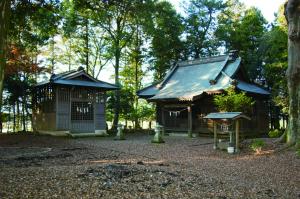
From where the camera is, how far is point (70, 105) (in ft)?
69.4

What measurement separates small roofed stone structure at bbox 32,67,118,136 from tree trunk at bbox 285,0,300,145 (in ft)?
42.1

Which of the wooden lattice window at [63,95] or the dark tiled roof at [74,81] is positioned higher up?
the dark tiled roof at [74,81]

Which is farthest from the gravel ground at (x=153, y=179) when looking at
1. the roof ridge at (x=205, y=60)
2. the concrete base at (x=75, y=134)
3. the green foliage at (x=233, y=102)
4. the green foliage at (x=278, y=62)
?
the roof ridge at (x=205, y=60)

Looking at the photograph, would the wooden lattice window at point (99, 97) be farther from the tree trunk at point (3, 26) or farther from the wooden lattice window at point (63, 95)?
the tree trunk at point (3, 26)

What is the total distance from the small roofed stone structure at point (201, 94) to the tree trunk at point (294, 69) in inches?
261

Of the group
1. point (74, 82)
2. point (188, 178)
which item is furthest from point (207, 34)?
point (188, 178)

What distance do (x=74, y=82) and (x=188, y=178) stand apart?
1493 centimetres

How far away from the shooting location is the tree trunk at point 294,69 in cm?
1276

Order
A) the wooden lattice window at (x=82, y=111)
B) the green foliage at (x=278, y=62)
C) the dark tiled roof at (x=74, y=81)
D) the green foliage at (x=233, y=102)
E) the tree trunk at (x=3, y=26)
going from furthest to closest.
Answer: the green foliage at (x=278, y=62) < the wooden lattice window at (x=82, y=111) < the dark tiled roof at (x=74, y=81) < the green foliage at (x=233, y=102) < the tree trunk at (x=3, y=26)

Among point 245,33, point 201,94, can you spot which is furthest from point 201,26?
A: point 201,94

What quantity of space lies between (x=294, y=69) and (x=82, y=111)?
1414cm

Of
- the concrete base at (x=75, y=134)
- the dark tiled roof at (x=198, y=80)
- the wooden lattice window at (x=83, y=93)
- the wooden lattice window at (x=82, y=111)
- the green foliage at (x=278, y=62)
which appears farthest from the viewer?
the green foliage at (x=278, y=62)

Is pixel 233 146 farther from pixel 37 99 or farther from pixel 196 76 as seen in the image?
pixel 37 99

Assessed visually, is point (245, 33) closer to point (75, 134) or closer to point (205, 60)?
point (205, 60)
